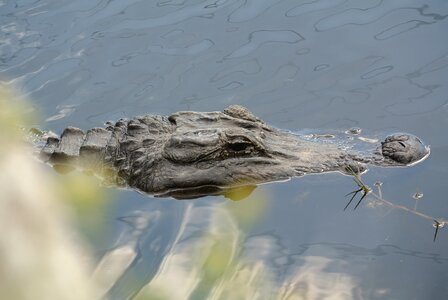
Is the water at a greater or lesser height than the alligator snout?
lesser

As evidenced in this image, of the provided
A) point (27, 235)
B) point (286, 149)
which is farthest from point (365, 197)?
point (27, 235)

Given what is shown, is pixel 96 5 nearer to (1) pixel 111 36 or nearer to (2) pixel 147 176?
(1) pixel 111 36

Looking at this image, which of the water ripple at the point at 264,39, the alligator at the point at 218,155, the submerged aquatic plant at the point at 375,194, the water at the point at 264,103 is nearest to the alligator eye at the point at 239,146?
the alligator at the point at 218,155

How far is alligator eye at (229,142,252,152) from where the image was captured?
18.0ft

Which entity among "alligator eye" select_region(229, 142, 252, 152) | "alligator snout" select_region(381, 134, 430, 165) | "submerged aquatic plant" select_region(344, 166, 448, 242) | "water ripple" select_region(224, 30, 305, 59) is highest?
"alligator eye" select_region(229, 142, 252, 152)

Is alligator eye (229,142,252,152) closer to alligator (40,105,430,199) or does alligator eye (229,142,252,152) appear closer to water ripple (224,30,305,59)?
alligator (40,105,430,199)

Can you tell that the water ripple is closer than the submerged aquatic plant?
No

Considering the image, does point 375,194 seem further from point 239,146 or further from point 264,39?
point 264,39

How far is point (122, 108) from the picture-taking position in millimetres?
7758

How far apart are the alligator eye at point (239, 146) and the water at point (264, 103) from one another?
370 millimetres

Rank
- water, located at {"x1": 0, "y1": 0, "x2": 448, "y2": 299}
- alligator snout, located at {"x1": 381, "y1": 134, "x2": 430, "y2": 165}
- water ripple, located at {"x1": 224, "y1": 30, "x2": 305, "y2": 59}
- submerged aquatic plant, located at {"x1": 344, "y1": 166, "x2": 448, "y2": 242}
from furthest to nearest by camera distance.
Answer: water ripple, located at {"x1": 224, "y1": 30, "x2": 305, "y2": 59}
alligator snout, located at {"x1": 381, "y1": 134, "x2": 430, "y2": 165}
submerged aquatic plant, located at {"x1": 344, "y1": 166, "x2": 448, "y2": 242}
water, located at {"x1": 0, "y1": 0, "x2": 448, "y2": 299}

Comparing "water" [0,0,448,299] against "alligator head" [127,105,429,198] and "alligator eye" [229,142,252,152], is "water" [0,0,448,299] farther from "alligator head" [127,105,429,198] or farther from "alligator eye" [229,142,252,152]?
"alligator eye" [229,142,252,152]

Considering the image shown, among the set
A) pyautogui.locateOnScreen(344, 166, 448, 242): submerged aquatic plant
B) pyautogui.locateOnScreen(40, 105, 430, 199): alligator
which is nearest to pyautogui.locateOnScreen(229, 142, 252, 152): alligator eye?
pyautogui.locateOnScreen(40, 105, 430, 199): alligator

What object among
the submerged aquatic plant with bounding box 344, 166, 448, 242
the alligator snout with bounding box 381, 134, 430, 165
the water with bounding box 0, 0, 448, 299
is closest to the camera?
the water with bounding box 0, 0, 448, 299
